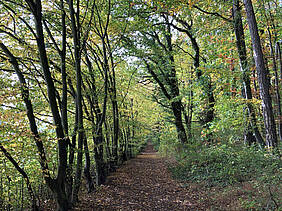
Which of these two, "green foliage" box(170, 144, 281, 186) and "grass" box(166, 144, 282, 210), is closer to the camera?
"grass" box(166, 144, 282, 210)

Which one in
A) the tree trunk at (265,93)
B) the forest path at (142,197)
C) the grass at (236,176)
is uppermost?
the tree trunk at (265,93)

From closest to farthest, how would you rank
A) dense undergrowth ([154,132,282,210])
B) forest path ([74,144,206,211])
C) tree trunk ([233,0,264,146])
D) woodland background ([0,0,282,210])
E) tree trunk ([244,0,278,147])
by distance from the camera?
dense undergrowth ([154,132,282,210]) < woodland background ([0,0,282,210]) < tree trunk ([244,0,278,147]) < forest path ([74,144,206,211]) < tree trunk ([233,0,264,146])

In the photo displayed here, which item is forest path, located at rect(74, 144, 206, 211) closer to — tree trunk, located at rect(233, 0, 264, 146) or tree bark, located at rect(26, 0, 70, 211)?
tree bark, located at rect(26, 0, 70, 211)

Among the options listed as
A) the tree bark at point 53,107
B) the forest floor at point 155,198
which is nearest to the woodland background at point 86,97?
the tree bark at point 53,107

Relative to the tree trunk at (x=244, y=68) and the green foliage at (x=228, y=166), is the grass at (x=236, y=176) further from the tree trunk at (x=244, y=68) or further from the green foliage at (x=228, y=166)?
the tree trunk at (x=244, y=68)

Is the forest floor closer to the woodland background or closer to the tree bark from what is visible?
the woodland background

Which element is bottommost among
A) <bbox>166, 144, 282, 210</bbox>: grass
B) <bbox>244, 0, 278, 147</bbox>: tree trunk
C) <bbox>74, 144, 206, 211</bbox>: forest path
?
<bbox>74, 144, 206, 211</bbox>: forest path

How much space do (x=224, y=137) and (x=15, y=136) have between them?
9.63 meters

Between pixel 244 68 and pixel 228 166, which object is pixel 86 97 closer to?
pixel 228 166

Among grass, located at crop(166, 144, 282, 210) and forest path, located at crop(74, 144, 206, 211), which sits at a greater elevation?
grass, located at crop(166, 144, 282, 210)

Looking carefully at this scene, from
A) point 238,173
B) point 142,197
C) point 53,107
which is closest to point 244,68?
point 238,173

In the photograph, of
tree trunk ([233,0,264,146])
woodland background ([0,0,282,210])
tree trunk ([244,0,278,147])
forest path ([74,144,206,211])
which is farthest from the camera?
tree trunk ([233,0,264,146])

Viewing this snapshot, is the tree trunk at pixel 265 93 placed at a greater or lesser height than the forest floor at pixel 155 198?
greater

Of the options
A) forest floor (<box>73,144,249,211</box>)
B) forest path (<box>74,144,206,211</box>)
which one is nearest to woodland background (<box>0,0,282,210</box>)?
forest floor (<box>73,144,249,211</box>)
